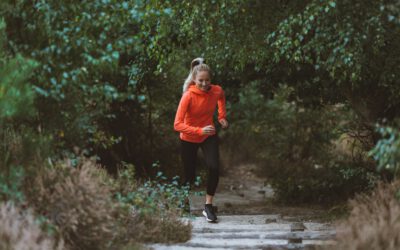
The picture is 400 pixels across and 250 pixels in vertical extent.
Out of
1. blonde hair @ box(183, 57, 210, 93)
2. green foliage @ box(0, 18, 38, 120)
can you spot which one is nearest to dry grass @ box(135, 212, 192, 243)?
green foliage @ box(0, 18, 38, 120)

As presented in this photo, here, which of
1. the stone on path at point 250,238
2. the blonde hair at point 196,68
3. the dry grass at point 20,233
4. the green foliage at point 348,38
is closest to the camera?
the dry grass at point 20,233

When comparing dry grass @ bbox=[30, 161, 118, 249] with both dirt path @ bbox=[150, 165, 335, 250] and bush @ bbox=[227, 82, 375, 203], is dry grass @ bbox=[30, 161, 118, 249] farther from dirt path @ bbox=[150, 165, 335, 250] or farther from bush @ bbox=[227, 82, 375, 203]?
bush @ bbox=[227, 82, 375, 203]

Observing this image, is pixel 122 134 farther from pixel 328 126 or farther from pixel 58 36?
pixel 58 36

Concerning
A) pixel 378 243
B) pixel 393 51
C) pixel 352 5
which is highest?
pixel 352 5

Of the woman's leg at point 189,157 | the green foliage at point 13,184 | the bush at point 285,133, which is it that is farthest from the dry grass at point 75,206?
the bush at point 285,133

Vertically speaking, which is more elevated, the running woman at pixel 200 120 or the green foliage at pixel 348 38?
the green foliage at pixel 348 38

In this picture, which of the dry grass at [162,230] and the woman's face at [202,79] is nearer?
the dry grass at [162,230]

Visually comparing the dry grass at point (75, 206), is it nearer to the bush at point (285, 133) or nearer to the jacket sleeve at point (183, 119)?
the jacket sleeve at point (183, 119)

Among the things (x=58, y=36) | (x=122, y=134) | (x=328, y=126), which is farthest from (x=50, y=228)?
(x=328, y=126)

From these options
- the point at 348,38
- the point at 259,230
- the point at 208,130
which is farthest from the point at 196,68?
the point at 259,230

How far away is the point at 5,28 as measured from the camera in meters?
5.43

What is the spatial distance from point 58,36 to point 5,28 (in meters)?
0.51

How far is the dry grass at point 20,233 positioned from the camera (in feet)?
14.0

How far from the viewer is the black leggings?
23.5 feet
